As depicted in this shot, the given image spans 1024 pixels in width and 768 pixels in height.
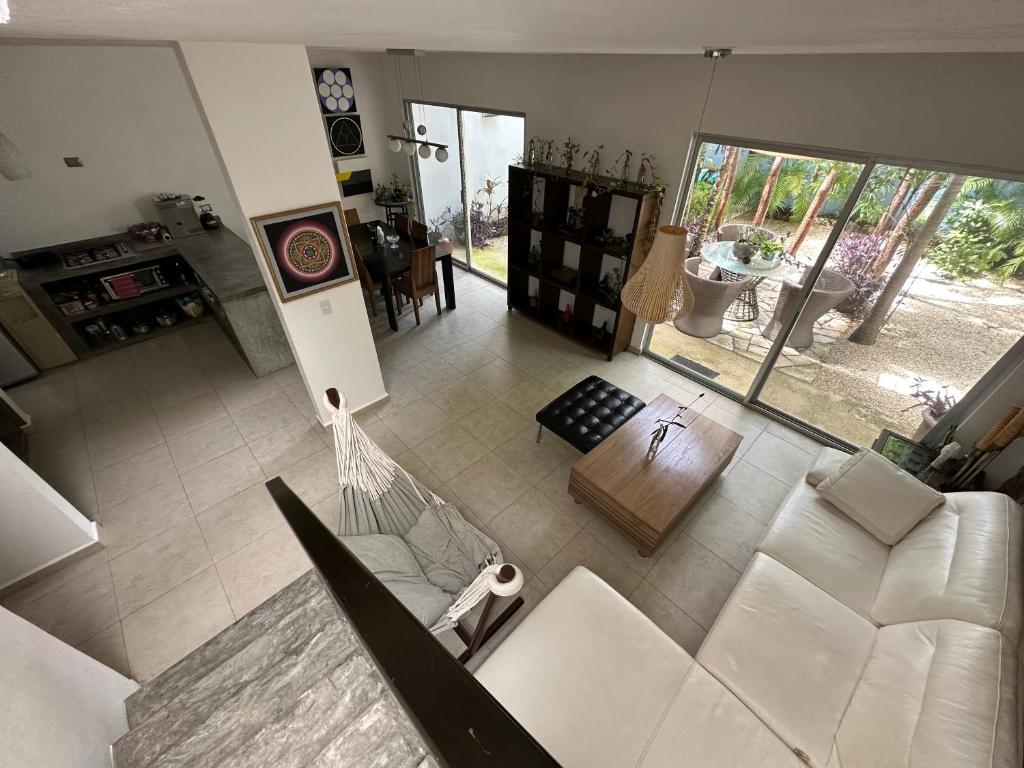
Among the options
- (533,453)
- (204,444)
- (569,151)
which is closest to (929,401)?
(533,453)

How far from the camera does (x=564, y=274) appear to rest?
15.1ft

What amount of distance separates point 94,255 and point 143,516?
3.01m

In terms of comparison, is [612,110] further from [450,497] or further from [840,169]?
[450,497]

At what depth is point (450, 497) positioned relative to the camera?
3.08 m

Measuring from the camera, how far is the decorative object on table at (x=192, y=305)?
474 centimetres

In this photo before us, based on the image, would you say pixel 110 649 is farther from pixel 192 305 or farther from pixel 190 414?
pixel 192 305

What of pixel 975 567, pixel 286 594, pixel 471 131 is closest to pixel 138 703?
pixel 286 594

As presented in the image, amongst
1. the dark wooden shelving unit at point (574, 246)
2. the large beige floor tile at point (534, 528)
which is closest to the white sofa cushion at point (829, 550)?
the large beige floor tile at point (534, 528)

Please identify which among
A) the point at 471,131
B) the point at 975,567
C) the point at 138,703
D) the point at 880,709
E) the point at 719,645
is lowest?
the point at 138,703

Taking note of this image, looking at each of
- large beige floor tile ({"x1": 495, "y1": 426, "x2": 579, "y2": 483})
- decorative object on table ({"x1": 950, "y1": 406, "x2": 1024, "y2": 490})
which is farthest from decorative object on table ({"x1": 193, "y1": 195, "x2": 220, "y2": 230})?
decorative object on table ({"x1": 950, "y1": 406, "x2": 1024, "y2": 490})

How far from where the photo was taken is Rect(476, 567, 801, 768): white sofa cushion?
164 centimetres

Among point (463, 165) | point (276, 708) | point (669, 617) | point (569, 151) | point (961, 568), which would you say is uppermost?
point (569, 151)

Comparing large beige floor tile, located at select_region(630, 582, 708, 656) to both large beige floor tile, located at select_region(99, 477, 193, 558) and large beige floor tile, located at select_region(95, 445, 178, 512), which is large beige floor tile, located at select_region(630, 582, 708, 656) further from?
large beige floor tile, located at select_region(95, 445, 178, 512)

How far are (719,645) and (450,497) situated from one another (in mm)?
1862
